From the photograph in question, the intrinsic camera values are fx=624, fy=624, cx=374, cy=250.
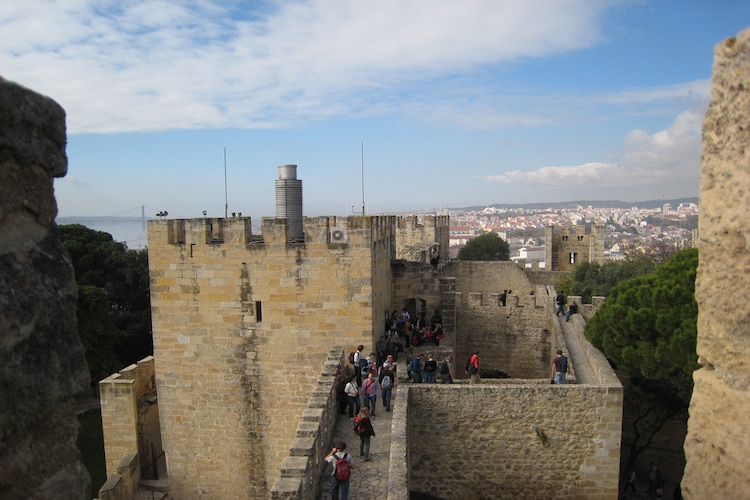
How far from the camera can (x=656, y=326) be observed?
14250mm

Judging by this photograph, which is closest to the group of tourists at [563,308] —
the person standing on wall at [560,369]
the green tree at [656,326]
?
the green tree at [656,326]

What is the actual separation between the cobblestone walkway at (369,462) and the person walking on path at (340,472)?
13.8 inches

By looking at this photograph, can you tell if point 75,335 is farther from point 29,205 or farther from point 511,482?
point 511,482

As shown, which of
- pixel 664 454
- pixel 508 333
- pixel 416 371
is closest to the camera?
pixel 416 371

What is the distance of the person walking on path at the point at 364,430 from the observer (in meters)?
8.99

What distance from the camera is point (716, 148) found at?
3.01 metres

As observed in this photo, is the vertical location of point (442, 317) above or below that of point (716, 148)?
below

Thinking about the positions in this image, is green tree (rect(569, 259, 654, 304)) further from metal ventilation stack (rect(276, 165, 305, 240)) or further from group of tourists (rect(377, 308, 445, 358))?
metal ventilation stack (rect(276, 165, 305, 240))

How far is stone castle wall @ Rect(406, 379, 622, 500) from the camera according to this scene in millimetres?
10602

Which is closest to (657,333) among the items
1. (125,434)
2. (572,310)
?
(572,310)

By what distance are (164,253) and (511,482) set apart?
7743mm

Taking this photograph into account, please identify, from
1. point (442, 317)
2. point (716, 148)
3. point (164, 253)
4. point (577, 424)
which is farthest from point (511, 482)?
point (716, 148)

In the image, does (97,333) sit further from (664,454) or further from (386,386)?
(664,454)

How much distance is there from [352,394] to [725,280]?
8180mm
